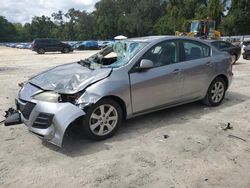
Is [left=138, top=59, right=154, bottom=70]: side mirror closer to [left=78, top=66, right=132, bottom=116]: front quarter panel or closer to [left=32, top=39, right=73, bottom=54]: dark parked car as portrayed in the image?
[left=78, top=66, right=132, bottom=116]: front quarter panel

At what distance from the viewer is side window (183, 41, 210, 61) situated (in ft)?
19.8

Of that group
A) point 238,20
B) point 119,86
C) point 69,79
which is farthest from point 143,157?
point 238,20

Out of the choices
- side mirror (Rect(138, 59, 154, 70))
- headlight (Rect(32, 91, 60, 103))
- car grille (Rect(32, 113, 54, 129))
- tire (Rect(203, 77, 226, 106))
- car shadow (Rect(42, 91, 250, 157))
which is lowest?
car shadow (Rect(42, 91, 250, 157))

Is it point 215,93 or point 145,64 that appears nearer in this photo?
point 145,64

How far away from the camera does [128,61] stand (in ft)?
17.0

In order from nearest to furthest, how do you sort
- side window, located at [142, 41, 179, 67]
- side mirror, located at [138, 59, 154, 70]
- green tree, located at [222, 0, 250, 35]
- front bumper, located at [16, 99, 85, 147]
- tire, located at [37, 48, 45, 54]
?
front bumper, located at [16, 99, 85, 147], side mirror, located at [138, 59, 154, 70], side window, located at [142, 41, 179, 67], tire, located at [37, 48, 45, 54], green tree, located at [222, 0, 250, 35]

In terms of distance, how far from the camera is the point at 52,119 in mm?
4309

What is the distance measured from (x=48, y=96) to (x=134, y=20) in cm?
8489

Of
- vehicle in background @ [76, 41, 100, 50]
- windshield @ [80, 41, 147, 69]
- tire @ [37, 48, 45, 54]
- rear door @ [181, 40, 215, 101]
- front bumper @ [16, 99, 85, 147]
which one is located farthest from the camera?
vehicle in background @ [76, 41, 100, 50]

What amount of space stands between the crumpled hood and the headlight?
9 centimetres

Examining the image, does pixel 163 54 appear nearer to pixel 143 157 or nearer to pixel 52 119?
pixel 143 157

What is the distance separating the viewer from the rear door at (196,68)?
594 centimetres

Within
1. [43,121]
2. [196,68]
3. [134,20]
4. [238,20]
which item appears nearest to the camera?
[43,121]

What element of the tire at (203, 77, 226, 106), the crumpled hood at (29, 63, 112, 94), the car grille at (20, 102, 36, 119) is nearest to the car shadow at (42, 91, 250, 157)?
the tire at (203, 77, 226, 106)
